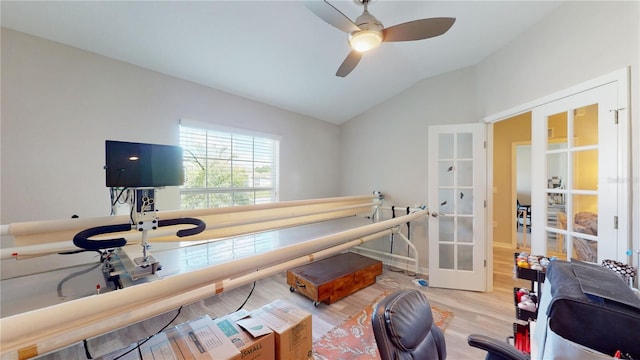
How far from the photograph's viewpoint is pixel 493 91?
2773 mm

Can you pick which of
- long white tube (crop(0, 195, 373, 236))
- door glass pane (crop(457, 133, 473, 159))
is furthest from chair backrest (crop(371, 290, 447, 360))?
door glass pane (crop(457, 133, 473, 159))

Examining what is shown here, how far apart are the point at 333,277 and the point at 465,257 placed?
177 cm

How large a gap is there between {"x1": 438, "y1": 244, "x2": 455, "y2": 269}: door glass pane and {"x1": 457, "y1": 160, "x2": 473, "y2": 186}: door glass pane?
0.86 m

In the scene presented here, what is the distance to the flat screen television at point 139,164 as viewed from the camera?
3.16ft

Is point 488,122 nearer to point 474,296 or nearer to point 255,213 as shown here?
point 474,296

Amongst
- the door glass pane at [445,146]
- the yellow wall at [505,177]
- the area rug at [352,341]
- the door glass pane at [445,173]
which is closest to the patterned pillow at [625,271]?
the area rug at [352,341]

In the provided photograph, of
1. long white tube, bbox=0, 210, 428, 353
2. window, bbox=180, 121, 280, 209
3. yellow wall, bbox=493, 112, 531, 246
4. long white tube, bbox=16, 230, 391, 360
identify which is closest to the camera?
long white tube, bbox=0, 210, 428, 353

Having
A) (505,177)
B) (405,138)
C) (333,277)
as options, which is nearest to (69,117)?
(333,277)

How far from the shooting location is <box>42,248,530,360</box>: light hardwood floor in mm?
2012

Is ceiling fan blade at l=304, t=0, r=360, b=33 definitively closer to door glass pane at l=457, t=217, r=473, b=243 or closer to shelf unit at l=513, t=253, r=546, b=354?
shelf unit at l=513, t=253, r=546, b=354

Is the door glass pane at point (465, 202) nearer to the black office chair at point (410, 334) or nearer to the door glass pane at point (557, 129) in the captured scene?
the door glass pane at point (557, 129)

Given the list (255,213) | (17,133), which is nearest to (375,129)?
(255,213)

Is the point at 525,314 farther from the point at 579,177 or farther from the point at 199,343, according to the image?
the point at 199,343

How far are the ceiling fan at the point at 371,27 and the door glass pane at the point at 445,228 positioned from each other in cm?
234
